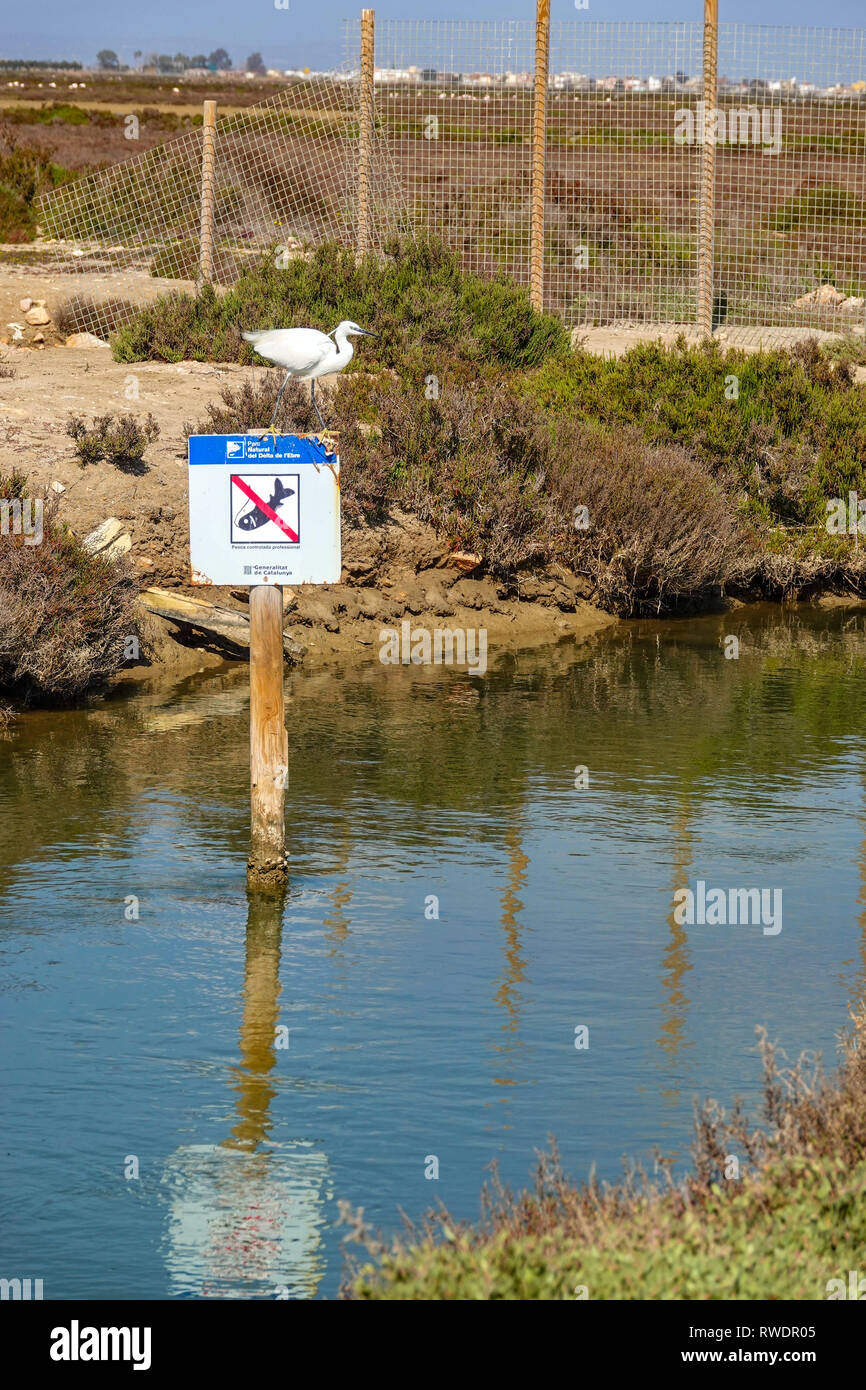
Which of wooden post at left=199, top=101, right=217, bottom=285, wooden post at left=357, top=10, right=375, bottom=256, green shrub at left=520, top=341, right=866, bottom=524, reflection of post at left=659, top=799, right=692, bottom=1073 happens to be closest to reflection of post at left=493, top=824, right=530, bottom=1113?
reflection of post at left=659, top=799, right=692, bottom=1073

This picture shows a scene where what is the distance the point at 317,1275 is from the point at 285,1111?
119 centimetres

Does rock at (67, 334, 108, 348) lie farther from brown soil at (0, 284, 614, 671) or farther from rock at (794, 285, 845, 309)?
rock at (794, 285, 845, 309)

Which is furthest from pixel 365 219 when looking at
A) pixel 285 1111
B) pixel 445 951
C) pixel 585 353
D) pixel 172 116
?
pixel 172 116

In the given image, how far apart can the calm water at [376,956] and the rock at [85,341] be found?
9.56 meters

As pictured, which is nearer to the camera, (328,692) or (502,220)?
(328,692)

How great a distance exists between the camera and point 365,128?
69.8 ft

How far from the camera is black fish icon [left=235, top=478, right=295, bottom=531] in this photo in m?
8.21

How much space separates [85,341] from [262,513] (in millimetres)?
14415

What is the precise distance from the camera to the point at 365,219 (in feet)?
70.5

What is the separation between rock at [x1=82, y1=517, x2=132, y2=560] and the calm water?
4.66 ft

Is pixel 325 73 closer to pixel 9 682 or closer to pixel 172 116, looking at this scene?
pixel 9 682

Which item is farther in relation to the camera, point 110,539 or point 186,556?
point 186,556

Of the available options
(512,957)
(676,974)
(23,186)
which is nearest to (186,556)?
(512,957)

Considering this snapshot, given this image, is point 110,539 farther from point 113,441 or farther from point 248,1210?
point 248,1210
